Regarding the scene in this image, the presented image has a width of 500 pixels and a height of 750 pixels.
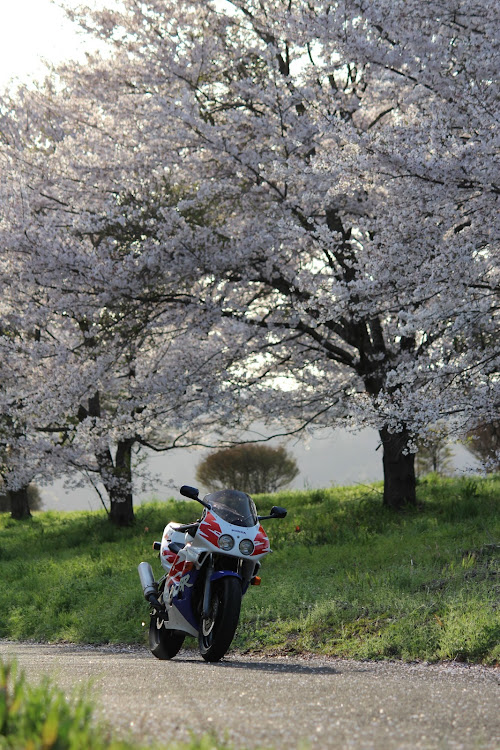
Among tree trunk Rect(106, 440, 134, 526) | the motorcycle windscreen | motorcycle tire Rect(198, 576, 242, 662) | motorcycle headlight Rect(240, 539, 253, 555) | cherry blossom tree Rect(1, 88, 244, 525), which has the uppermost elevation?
cherry blossom tree Rect(1, 88, 244, 525)

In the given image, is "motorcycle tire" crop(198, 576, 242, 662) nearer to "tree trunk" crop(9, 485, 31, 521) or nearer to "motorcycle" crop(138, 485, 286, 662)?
"motorcycle" crop(138, 485, 286, 662)

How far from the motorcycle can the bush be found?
1888 cm

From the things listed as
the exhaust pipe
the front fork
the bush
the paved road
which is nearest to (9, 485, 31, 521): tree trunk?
the bush

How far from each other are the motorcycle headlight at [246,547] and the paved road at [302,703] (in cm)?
86

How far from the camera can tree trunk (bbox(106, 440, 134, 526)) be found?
17109mm

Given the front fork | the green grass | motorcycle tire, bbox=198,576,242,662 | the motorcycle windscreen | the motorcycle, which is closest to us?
the green grass

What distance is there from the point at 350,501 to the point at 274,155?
24.9 feet

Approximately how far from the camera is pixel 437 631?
6.55 meters

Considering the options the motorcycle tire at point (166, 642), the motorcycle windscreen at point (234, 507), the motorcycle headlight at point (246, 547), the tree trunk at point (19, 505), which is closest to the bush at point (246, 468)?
the tree trunk at point (19, 505)

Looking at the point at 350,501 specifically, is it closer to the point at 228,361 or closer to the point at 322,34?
the point at 228,361

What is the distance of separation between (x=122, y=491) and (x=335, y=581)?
28.9 feet

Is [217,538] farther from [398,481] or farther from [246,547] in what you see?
[398,481]

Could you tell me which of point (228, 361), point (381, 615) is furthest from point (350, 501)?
point (381, 615)

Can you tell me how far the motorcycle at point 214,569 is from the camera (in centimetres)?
581
